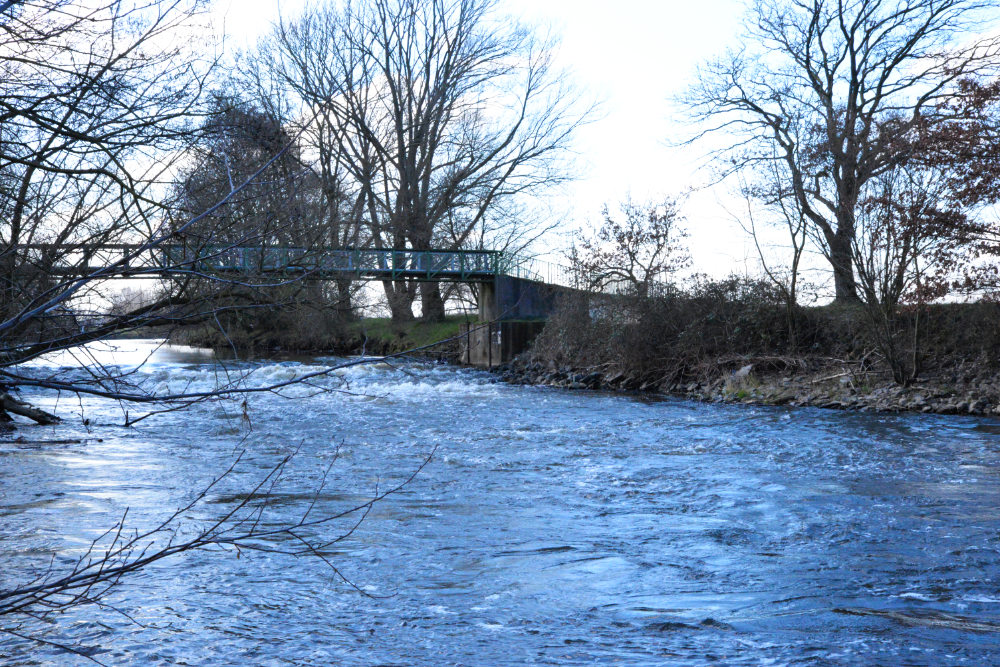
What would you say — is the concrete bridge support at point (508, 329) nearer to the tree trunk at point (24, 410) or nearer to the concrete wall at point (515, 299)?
the concrete wall at point (515, 299)

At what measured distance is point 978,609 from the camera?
17.8 ft

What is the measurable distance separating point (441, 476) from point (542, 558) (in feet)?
11.6

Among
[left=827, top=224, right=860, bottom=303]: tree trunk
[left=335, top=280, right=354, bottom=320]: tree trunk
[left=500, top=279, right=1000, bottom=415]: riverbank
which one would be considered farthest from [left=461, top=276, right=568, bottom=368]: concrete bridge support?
[left=335, top=280, right=354, bottom=320]: tree trunk

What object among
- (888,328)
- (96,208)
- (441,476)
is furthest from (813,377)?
(96,208)

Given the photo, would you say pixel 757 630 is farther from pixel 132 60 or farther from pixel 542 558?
pixel 132 60

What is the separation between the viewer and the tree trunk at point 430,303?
41906 mm

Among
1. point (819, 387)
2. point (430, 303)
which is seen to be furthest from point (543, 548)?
point (430, 303)

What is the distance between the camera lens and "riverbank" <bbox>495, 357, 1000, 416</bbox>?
675 inches

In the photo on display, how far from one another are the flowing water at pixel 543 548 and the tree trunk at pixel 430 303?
28091 millimetres

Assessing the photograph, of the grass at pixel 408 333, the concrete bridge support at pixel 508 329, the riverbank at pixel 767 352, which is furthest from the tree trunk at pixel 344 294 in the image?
the grass at pixel 408 333

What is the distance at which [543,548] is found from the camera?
6.98 m

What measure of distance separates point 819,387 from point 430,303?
86.4 ft

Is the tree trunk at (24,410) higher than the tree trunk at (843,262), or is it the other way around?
the tree trunk at (843,262)

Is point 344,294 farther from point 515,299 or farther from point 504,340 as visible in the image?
point 515,299
